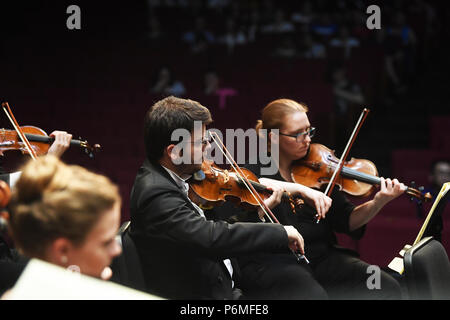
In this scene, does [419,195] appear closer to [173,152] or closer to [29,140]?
[173,152]

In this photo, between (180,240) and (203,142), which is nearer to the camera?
(180,240)

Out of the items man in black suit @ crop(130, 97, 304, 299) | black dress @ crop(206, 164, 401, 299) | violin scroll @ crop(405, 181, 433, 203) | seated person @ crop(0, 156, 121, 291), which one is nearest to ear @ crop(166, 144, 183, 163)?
man in black suit @ crop(130, 97, 304, 299)

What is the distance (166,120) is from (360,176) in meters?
0.84

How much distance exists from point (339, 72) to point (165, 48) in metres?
2.25

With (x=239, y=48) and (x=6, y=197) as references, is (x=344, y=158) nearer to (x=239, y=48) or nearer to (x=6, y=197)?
(x=6, y=197)

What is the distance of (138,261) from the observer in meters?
1.49

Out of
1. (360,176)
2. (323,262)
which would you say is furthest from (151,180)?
(360,176)

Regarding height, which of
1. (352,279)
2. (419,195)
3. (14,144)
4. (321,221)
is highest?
(14,144)

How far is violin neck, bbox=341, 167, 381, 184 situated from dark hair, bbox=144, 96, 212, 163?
0.70m

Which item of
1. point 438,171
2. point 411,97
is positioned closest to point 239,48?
point 411,97

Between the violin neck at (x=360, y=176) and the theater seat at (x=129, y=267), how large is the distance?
900 millimetres

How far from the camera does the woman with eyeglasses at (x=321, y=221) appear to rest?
174cm

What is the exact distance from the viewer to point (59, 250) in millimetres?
889

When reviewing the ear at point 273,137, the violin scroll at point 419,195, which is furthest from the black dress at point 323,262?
the violin scroll at point 419,195
